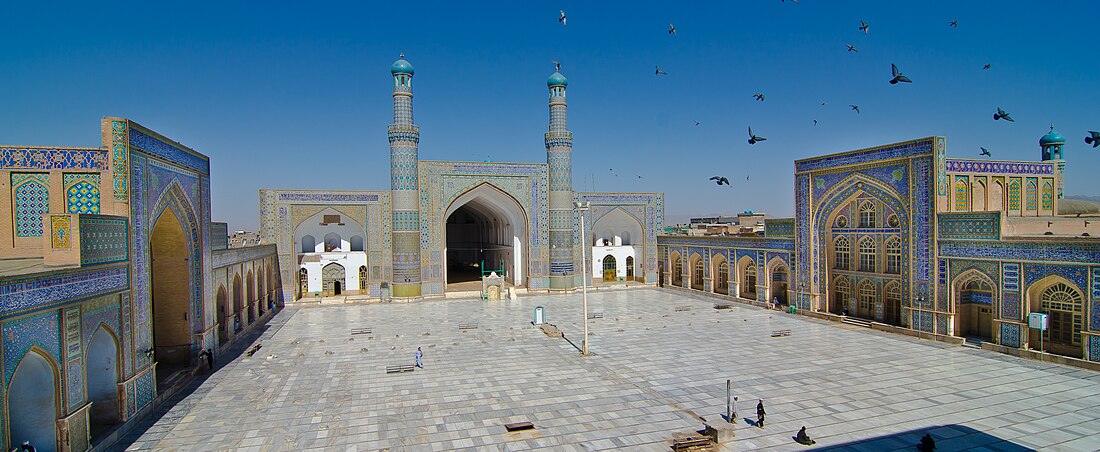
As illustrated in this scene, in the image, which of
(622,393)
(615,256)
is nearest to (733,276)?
(615,256)

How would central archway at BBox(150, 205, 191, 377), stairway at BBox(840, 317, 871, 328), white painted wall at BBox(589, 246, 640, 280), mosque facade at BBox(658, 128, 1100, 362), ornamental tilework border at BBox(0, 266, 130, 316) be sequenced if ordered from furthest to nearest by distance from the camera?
white painted wall at BBox(589, 246, 640, 280) → stairway at BBox(840, 317, 871, 328) → mosque facade at BBox(658, 128, 1100, 362) → central archway at BBox(150, 205, 191, 377) → ornamental tilework border at BBox(0, 266, 130, 316)

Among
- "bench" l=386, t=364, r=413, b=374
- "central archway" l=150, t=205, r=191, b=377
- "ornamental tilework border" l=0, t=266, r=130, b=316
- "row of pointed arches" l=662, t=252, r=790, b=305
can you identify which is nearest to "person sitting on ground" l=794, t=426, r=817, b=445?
"bench" l=386, t=364, r=413, b=374

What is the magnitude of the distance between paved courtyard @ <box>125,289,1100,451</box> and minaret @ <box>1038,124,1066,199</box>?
360 inches

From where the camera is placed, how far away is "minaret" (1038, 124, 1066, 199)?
20.0 meters

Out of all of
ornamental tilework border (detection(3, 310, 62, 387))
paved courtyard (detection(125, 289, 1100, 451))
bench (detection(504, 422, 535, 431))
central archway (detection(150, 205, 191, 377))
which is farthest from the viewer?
central archway (detection(150, 205, 191, 377))

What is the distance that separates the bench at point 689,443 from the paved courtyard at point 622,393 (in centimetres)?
36

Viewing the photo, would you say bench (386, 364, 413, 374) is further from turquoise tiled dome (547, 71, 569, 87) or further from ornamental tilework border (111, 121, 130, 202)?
turquoise tiled dome (547, 71, 569, 87)

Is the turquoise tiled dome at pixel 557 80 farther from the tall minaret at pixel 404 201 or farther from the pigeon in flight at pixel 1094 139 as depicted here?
the pigeon in flight at pixel 1094 139

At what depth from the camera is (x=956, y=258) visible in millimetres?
16469

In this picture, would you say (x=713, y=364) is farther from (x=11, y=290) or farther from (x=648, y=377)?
(x=11, y=290)

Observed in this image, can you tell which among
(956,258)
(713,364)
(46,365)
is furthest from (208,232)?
(956,258)

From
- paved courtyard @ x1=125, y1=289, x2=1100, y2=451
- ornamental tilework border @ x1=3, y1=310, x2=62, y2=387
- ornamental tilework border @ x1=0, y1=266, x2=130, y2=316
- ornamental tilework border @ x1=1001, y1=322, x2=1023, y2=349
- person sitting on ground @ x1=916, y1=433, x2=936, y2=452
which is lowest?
paved courtyard @ x1=125, y1=289, x2=1100, y2=451

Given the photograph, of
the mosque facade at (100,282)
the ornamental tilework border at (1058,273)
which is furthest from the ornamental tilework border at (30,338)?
the ornamental tilework border at (1058,273)

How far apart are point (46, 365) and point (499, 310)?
16402mm
